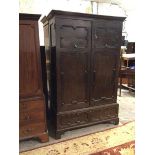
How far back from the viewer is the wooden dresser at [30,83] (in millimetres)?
2232

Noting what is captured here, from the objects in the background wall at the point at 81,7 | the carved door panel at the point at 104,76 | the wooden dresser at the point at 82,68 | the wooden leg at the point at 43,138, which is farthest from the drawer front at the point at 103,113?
the background wall at the point at 81,7

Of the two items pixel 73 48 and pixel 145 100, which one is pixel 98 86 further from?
pixel 145 100

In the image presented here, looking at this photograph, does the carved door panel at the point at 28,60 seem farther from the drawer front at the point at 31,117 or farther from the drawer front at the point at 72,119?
the drawer front at the point at 72,119

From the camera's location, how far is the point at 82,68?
8.77 ft

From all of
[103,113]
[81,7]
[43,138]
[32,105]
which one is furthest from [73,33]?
[81,7]

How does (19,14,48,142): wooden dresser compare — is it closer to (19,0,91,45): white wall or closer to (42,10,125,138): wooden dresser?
(42,10,125,138): wooden dresser

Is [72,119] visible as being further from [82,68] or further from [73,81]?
[82,68]

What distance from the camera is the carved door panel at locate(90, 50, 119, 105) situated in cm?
277

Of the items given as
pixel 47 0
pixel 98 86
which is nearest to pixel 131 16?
pixel 47 0

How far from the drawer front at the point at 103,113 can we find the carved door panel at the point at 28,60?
3.00 feet

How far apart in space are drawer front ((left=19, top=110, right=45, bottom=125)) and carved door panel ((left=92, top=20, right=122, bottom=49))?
1.20 meters

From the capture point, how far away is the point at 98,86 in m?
2.84
